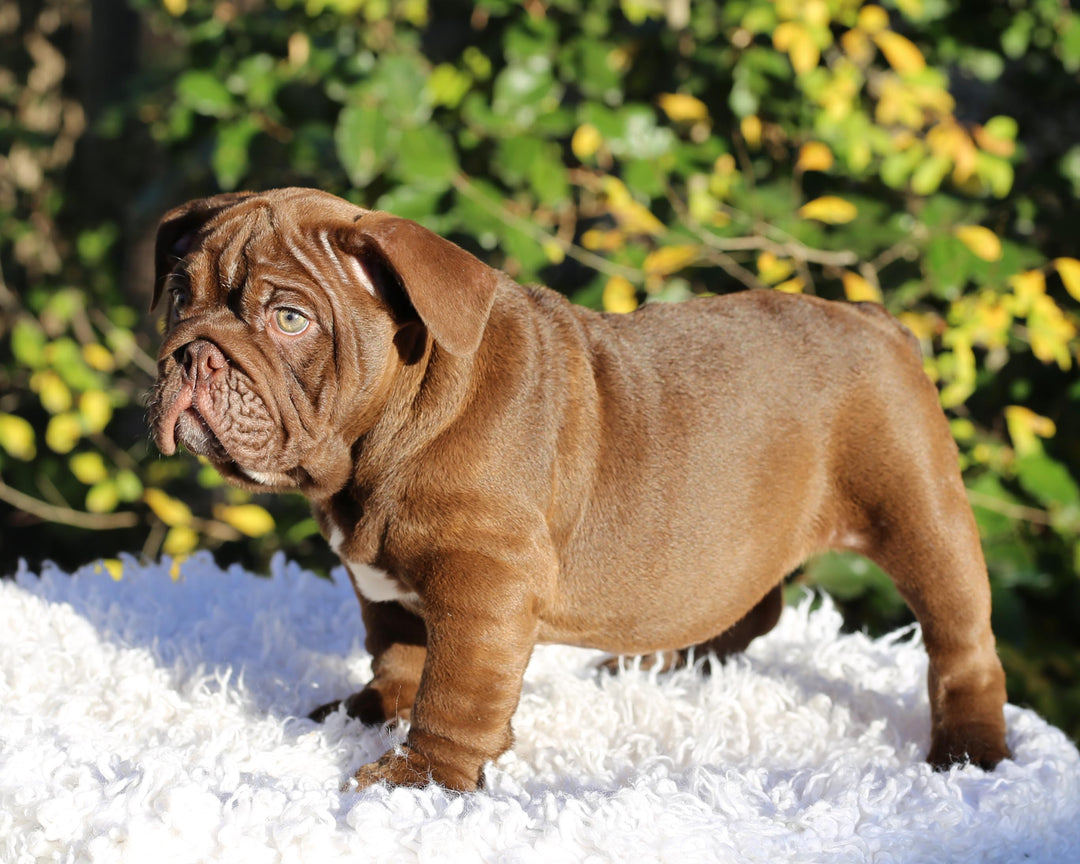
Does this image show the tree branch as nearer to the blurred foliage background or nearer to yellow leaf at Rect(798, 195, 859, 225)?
the blurred foliage background

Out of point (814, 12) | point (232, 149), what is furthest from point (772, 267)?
point (232, 149)

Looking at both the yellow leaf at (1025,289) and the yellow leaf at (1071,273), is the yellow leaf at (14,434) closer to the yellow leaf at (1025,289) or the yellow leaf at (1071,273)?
the yellow leaf at (1025,289)

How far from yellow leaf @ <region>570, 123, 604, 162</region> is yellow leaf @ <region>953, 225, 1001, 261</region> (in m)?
1.22

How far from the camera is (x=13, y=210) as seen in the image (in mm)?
5547

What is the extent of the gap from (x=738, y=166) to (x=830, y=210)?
0.42 meters

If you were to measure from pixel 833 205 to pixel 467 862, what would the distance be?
8.95 feet

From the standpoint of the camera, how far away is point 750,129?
3939 mm

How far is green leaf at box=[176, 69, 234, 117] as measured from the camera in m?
3.76

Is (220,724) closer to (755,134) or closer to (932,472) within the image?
(932,472)

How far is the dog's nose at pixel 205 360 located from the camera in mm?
1876

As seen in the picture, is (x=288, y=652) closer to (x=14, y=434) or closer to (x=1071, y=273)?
(x=14, y=434)

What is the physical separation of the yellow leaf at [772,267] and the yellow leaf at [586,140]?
26.7 inches

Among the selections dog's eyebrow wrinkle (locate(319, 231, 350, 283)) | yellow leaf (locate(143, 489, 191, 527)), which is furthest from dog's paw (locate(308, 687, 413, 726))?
yellow leaf (locate(143, 489, 191, 527))

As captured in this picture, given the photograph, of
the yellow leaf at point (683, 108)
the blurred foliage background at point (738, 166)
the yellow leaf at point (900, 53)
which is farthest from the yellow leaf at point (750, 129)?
the yellow leaf at point (900, 53)
